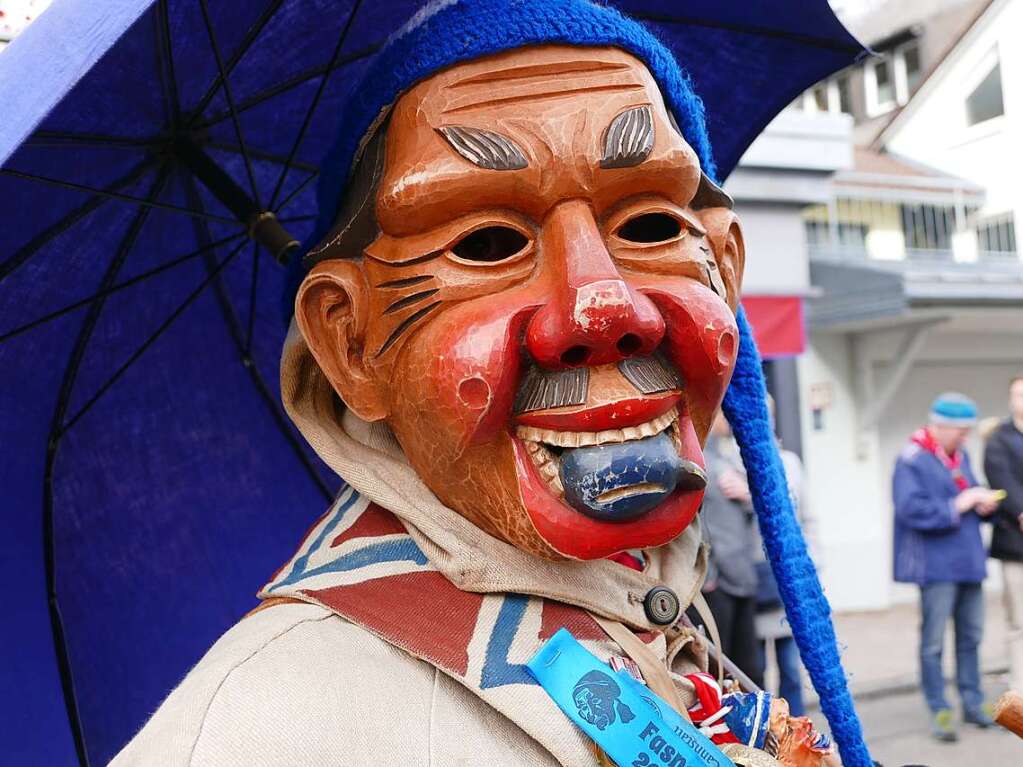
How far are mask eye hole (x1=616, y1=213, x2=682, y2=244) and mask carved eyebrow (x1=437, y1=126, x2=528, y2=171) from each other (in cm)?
20

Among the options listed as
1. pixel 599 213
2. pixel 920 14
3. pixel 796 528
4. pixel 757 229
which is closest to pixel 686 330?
pixel 599 213

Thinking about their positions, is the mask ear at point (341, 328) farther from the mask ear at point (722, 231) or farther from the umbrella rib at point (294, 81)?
the umbrella rib at point (294, 81)

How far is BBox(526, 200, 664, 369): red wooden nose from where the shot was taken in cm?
131

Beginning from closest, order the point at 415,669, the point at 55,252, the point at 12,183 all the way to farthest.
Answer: the point at 415,669, the point at 12,183, the point at 55,252

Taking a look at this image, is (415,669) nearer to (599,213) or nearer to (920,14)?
(599,213)

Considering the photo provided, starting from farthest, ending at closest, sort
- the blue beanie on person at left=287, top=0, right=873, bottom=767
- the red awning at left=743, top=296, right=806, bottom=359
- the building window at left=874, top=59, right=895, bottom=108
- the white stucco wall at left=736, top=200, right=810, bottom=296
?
the building window at left=874, top=59, right=895, bottom=108 → the white stucco wall at left=736, top=200, right=810, bottom=296 → the red awning at left=743, top=296, right=806, bottom=359 → the blue beanie on person at left=287, top=0, right=873, bottom=767

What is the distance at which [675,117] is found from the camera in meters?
1.63

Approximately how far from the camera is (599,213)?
4.77 ft

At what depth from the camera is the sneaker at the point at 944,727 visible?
5180mm

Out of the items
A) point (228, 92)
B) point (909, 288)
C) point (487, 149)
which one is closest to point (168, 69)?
point (228, 92)

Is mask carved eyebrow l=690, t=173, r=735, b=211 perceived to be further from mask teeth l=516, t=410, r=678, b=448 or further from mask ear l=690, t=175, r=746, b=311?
mask teeth l=516, t=410, r=678, b=448

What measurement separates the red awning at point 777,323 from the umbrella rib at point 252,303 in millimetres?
5253

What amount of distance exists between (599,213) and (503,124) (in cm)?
18

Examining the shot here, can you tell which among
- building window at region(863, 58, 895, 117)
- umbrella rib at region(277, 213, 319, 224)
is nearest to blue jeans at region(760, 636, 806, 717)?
umbrella rib at region(277, 213, 319, 224)
